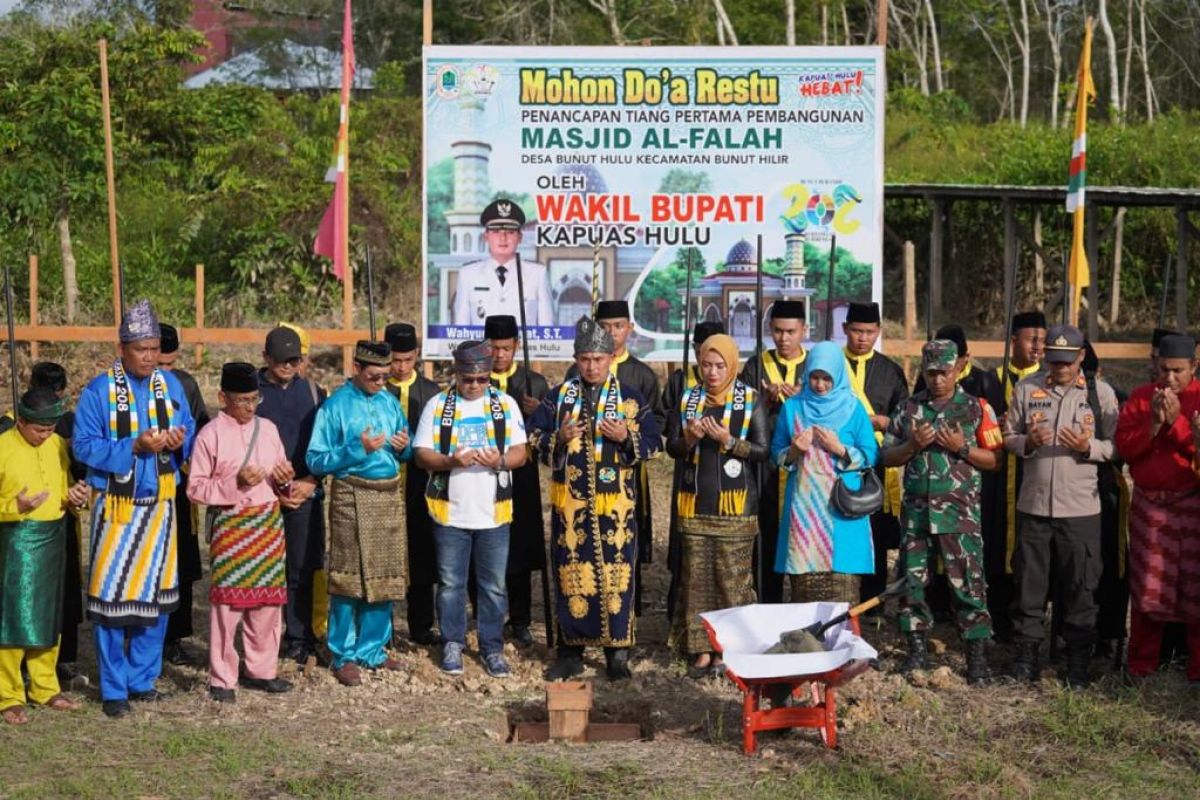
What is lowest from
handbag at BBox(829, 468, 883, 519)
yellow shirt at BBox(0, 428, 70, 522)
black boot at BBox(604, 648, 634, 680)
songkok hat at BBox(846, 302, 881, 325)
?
black boot at BBox(604, 648, 634, 680)

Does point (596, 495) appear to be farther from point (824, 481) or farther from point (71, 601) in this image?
point (71, 601)

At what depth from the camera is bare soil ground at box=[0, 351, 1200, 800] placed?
618 cm

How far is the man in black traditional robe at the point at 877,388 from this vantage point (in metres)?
8.40

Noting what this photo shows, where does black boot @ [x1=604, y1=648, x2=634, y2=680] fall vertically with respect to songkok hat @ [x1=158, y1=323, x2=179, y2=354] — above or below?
below

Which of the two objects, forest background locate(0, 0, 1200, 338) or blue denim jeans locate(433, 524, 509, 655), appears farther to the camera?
forest background locate(0, 0, 1200, 338)

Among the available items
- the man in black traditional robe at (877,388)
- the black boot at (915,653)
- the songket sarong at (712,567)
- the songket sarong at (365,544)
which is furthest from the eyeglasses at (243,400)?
the black boot at (915,653)

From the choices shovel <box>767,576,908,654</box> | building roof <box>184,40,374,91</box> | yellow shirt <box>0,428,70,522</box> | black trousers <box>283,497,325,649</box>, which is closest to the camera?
shovel <box>767,576,908,654</box>

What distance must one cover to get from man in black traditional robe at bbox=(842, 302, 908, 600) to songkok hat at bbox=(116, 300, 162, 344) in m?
3.58

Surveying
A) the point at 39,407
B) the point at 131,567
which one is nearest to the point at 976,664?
the point at 131,567

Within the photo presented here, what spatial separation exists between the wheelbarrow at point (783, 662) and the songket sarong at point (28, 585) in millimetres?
2957

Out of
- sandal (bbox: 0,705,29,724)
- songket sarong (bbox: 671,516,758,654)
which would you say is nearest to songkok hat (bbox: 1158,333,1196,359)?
songket sarong (bbox: 671,516,758,654)

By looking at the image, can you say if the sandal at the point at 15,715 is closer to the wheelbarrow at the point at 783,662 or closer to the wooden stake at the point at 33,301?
the wheelbarrow at the point at 783,662

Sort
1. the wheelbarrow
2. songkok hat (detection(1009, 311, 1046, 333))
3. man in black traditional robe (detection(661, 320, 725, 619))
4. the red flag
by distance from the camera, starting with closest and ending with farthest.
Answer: the wheelbarrow, man in black traditional robe (detection(661, 320, 725, 619)), songkok hat (detection(1009, 311, 1046, 333)), the red flag

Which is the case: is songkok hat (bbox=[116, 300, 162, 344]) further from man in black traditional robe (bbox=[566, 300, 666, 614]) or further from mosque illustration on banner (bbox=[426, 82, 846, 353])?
→ mosque illustration on banner (bbox=[426, 82, 846, 353])
